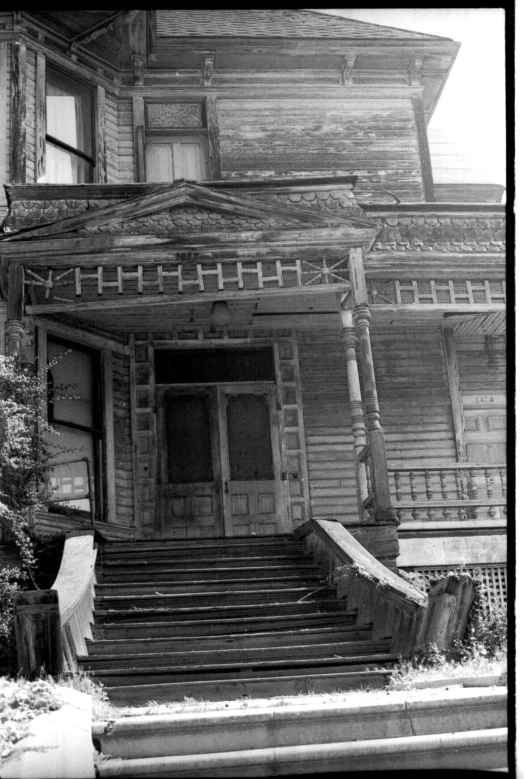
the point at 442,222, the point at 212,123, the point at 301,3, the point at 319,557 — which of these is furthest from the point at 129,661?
the point at 212,123

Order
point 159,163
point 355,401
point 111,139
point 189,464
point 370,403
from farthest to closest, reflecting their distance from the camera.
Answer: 1. point 159,163
2. point 111,139
3. point 189,464
4. point 355,401
5. point 370,403

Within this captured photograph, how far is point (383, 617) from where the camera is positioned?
8102mm

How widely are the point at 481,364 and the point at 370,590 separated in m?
6.86

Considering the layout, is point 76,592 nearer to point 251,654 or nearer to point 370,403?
point 251,654

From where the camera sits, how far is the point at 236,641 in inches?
316

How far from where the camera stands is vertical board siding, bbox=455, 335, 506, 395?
14438 millimetres

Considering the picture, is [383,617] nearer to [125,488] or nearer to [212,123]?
[125,488]

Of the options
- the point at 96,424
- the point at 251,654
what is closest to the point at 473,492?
the point at 96,424

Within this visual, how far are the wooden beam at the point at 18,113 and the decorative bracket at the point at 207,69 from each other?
2744 millimetres

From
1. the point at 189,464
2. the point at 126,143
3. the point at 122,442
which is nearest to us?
the point at 122,442

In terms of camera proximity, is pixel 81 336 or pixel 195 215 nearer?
pixel 195 215

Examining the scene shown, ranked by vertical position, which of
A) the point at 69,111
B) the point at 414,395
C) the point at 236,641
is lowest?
the point at 236,641

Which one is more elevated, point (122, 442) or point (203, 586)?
point (122, 442)

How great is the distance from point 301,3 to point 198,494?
7966 mm
